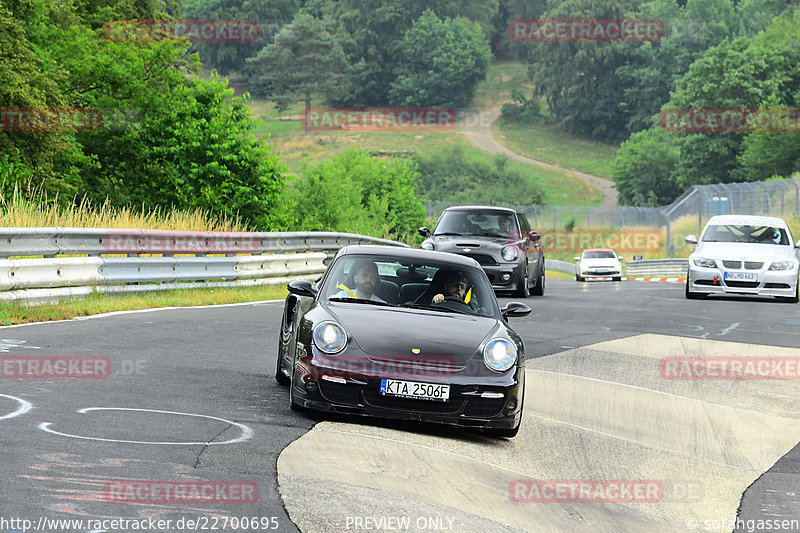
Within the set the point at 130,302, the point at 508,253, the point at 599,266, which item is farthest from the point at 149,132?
the point at 130,302

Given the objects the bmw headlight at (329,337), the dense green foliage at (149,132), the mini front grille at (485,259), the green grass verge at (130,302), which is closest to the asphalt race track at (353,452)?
the bmw headlight at (329,337)

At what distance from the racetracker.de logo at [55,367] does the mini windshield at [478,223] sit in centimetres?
1211

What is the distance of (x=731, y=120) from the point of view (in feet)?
292

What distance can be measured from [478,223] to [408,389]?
14405mm

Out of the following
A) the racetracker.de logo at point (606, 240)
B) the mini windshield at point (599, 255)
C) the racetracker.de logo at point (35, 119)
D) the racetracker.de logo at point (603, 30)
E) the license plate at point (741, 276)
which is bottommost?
the racetracker.de logo at point (606, 240)

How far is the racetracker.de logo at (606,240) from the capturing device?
63.4m

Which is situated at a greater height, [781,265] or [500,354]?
[500,354]

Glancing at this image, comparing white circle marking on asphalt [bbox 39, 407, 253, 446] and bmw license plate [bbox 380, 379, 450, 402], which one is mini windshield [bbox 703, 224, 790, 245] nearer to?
bmw license plate [bbox 380, 379, 450, 402]

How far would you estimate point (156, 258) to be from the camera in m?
17.8

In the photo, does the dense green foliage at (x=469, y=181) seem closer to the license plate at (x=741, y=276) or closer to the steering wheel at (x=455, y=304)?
the license plate at (x=741, y=276)

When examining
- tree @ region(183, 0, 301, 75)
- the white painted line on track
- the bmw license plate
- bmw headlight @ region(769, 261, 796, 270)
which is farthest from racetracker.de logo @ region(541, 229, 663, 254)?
tree @ region(183, 0, 301, 75)

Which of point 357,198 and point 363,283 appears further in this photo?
point 357,198

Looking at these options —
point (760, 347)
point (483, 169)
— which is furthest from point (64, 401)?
point (483, 169)

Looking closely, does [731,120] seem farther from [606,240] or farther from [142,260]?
[142,260]
